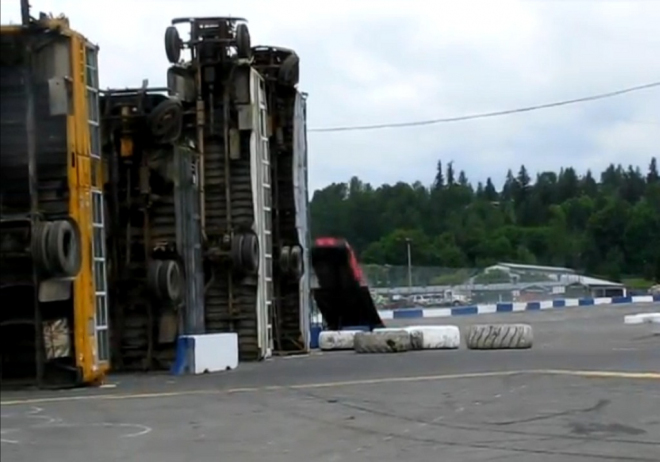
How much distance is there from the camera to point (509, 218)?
772 inches

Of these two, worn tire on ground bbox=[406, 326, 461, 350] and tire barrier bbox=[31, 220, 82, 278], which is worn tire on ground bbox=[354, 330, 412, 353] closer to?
worn tire on ground bbox=[406, 326, 461, 350]

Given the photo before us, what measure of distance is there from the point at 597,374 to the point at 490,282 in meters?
42.3

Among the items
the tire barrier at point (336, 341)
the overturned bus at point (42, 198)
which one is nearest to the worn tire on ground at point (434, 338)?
the tire barrier at point (336, 341)

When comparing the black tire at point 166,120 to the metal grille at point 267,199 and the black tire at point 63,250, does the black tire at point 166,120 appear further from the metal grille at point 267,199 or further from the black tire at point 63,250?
the black tire at point 63,250

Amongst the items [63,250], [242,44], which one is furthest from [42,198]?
[242,44]

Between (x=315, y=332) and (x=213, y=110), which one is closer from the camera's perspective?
(x=213, y=110)

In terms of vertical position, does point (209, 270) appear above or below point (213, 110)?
below

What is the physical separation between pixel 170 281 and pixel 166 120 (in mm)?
7161

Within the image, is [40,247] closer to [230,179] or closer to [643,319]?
[230,179]

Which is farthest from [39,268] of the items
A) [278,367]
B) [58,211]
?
[278,367]

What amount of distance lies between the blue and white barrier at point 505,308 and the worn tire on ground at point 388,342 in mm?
20479

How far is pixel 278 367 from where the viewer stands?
74.7 ft

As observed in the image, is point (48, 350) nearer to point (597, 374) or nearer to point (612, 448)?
point (612, 448)

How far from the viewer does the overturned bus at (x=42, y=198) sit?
309 centimetres
